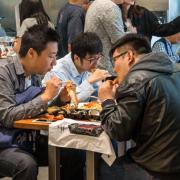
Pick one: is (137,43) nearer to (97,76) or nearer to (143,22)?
(97,76)

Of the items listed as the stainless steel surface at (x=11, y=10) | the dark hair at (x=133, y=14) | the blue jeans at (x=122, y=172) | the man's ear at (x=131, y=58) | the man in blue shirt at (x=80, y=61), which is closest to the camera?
the man's ear at (x=131, y=58)

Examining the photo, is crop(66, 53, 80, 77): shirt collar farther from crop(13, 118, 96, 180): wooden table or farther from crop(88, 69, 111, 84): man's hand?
crop(13, 118, 96, 180): wooden table

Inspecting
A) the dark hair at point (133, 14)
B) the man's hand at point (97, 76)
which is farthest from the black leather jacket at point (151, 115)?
the dark hair at point (133, 14)

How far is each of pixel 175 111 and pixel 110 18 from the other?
1746 mm

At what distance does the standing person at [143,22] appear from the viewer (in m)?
3.72

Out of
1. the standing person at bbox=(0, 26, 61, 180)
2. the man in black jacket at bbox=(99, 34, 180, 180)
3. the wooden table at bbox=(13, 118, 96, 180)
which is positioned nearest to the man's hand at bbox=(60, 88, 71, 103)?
the standing person at bbox=(0, 26, 61, 180)

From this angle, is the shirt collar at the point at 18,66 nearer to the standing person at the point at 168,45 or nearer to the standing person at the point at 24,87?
the standing person at the point at 24,87

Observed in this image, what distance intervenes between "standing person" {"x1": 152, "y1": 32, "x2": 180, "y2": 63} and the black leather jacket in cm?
253

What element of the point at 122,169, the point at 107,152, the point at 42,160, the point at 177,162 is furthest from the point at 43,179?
the point at 177,162

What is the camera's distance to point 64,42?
4.02 m

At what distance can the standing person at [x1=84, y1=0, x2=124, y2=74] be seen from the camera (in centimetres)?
334

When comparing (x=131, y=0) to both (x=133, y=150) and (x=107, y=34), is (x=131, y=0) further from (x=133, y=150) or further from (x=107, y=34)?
(x=133, y=150)

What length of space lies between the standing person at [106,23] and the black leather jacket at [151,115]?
1.51 metres

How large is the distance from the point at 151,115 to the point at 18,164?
0.77 m
